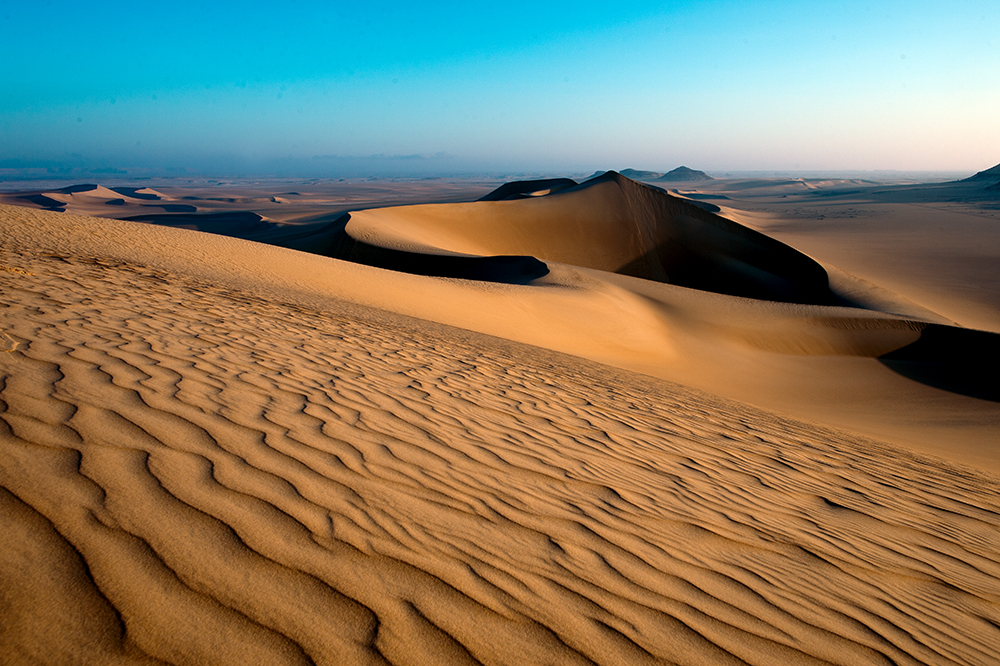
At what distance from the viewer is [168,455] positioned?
85.1 inches

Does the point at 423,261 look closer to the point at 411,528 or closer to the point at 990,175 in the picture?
the point at 411,528

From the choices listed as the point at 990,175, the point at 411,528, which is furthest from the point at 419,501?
the point at 990,175

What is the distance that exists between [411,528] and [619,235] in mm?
23372

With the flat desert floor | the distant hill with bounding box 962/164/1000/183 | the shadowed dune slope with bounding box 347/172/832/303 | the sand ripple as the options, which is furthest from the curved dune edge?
the distant hill with bounding box 962/164/1000/183

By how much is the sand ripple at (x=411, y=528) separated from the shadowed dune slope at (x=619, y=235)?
1783 centimetres

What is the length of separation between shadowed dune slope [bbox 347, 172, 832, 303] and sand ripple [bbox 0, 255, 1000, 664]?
1783 cm

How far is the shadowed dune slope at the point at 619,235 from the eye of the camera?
2188cm

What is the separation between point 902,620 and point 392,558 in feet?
6.03

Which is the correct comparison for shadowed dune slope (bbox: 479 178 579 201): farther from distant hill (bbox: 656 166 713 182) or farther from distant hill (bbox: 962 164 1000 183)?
distant hill (bbox: 656 166 713 182)

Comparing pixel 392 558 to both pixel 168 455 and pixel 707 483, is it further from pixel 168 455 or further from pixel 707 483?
pixel 707 483

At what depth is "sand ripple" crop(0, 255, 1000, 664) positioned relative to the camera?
148cm

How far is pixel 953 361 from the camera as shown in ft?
35.2

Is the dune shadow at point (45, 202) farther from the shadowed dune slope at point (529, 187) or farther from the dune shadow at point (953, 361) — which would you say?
the dune shadow at point (953, 361)

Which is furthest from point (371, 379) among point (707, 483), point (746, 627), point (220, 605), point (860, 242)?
point (860, 242)
